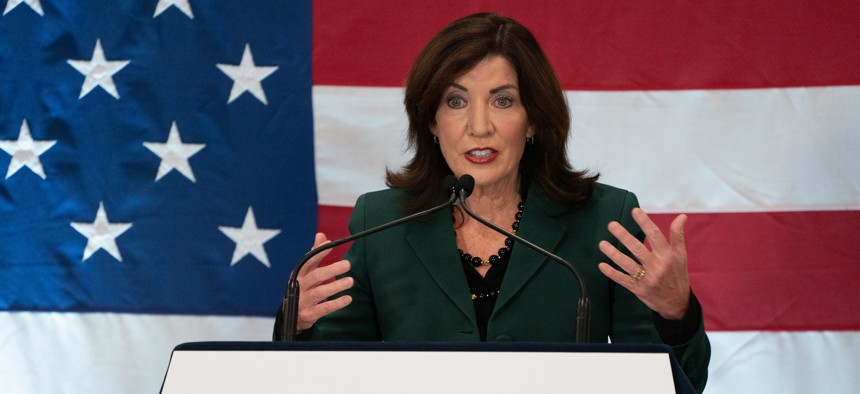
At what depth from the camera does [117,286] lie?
8.02 feet

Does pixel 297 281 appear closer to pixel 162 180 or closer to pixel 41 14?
pixel 162 180

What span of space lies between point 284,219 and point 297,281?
1.08 meters

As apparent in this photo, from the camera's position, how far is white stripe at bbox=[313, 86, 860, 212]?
2.22 metres

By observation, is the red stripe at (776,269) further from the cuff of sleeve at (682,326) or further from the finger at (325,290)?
the finger at (325,290)

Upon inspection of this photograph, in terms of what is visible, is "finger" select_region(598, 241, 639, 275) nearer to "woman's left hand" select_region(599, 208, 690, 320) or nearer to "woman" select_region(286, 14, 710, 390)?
"woman's left hand" select_region(599, 208, 690, 320)

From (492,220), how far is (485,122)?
0.68 feet

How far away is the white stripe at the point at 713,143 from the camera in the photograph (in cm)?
222

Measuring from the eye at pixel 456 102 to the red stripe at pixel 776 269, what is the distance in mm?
763

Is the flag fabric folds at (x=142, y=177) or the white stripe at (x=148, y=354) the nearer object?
the white stripe at (x=148, y=354)

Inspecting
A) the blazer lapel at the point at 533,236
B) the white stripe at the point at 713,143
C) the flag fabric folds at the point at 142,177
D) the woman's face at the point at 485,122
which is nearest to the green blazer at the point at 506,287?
the blazer lapel at the point at 533,236

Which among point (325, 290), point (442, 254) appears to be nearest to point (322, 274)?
point (325, 290)

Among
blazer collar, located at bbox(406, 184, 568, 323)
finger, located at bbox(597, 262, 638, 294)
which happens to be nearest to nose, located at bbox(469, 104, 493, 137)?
blazer collar, located at bbox(406, 184, 568, 323)

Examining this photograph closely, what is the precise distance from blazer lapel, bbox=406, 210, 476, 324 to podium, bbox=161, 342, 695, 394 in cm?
65

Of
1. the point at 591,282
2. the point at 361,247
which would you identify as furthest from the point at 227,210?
the point at 591,282
